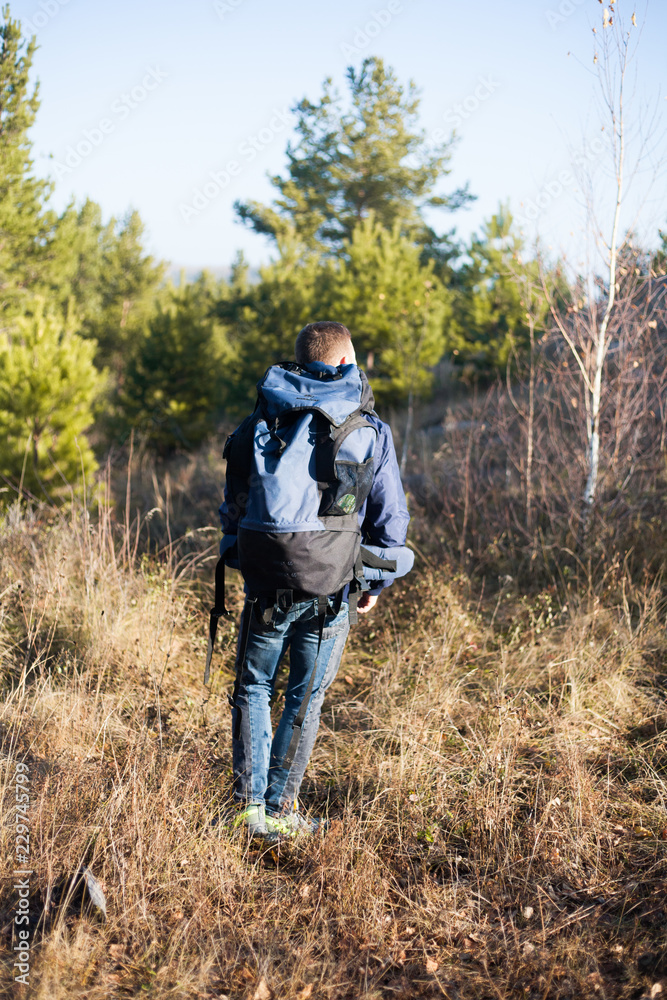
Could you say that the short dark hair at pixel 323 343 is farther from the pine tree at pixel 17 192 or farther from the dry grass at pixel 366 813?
the pine tree at pixel 17 192

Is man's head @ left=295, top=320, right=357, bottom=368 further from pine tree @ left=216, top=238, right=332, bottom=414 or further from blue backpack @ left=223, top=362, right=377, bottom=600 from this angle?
pine tree @ left=216, top=238, right=332, bottom=414

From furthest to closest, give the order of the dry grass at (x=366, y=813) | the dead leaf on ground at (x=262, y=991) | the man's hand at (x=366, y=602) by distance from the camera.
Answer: the man's hand at (x=366, y=602)
the dry grass at (x=366, y=813)
the dead leaf on ground at (x=262, y=991)

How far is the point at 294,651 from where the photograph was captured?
7.34 ft

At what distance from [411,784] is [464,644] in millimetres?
1126

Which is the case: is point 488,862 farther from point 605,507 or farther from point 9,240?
point 9,240

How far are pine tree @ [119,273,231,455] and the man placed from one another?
38.0 feet

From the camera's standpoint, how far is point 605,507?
14.1ft

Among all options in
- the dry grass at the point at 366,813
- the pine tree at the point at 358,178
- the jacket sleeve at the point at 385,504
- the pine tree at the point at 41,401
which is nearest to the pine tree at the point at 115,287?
the pine tree at the point at 358,178

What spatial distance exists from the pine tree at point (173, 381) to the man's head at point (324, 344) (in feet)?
38.0

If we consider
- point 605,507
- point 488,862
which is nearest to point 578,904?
point 488,862

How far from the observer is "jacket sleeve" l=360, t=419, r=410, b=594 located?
7.11 ft

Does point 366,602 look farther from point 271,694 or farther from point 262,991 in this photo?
point 262,991

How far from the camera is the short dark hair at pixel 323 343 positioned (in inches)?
84.4

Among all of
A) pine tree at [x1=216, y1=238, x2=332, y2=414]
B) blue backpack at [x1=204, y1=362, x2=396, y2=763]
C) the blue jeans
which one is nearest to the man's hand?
the blue jeans
